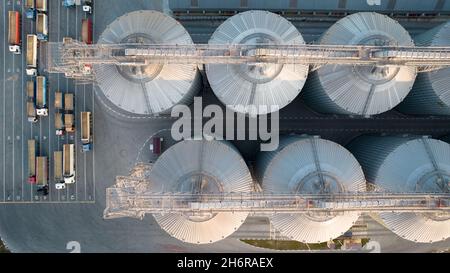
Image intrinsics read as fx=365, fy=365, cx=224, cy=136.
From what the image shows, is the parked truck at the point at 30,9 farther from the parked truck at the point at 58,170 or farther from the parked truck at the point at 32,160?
the parked truck at the point at 58,170

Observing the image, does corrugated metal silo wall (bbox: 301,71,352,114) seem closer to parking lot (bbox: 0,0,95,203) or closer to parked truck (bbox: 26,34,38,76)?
parking lot (bbox: 0,0,95,203)

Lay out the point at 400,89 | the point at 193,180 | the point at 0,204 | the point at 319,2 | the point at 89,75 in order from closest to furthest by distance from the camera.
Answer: the point at 193,180 < the point at 400,89 < the point at 89,75 < the point at 319,2 < the point at 0,204

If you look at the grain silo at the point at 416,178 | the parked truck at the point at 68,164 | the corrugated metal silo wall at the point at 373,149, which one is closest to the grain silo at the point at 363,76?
the corrugated metal silo wall at the point at 373,149

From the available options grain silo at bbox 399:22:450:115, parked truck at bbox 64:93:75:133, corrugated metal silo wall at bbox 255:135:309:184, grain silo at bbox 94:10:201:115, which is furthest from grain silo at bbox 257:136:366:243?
parked truck at bbox 64:93:75:133

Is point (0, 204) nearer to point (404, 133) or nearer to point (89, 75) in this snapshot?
point (89, 75)

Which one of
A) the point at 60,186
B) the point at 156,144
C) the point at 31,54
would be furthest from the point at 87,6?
the point at 60,186

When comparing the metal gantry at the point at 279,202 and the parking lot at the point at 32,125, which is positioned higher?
the parking lot at the point at 32,125

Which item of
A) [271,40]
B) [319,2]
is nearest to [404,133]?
[319,2]
